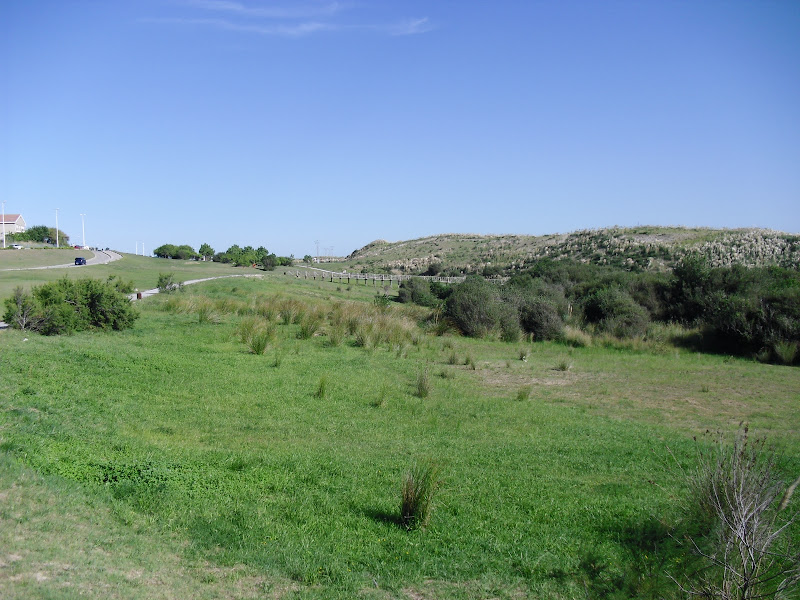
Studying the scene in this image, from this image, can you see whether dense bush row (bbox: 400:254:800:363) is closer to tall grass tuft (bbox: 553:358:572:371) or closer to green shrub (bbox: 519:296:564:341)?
green shrub (bbox: 519:296:564:341)

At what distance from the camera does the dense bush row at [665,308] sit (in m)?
23.6

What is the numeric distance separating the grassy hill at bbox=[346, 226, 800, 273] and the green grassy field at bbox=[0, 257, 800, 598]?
43.0 m

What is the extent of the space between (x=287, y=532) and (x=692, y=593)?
143 inches

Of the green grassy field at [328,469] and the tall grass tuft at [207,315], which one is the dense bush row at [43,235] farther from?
the green grassy field at [328,469]

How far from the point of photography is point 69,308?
1762 cm

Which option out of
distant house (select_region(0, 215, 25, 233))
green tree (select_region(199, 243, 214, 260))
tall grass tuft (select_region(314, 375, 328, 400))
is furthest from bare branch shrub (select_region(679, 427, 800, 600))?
distant house (select_region(0, 215, 25, 233))

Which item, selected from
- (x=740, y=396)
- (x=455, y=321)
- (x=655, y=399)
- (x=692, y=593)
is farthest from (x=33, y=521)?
(x=455, y=321)

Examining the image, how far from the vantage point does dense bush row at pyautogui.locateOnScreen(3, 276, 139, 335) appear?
1664 cm

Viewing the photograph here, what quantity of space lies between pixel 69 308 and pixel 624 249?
56512 mm

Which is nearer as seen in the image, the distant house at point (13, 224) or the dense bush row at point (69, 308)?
the dense bush row at point (69, 308)

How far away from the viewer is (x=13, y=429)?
820 cm

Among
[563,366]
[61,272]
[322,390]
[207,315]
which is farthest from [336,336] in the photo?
[61,272]

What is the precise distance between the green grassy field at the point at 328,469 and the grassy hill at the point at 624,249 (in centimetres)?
4304

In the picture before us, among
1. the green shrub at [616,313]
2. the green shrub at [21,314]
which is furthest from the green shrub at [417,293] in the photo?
the green shrub at [21,314]
